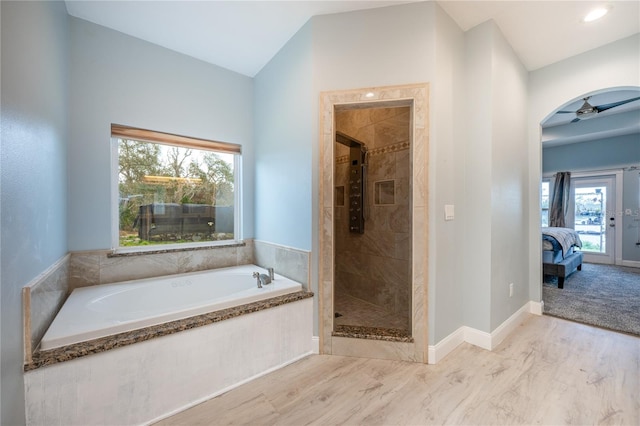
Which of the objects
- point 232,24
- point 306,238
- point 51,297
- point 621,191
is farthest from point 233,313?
point 621,191

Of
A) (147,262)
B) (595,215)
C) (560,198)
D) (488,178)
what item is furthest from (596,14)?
(595,215)

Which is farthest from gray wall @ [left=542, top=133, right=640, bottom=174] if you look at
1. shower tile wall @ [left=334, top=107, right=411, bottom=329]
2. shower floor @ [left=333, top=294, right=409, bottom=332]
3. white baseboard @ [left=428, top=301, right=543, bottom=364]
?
shower floor @ [left=333, top=294, right=409, bottom=332]

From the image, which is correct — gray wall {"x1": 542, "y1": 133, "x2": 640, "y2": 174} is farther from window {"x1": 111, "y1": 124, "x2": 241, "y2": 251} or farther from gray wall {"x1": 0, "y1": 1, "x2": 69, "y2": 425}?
gray wall {"x1": 0, "y1": 1, "x2": 69, "y2": 425}

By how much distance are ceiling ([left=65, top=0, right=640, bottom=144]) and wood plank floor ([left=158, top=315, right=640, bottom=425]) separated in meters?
2.67

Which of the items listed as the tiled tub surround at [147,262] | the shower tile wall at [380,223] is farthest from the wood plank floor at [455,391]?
the tiled tub surround at [147,262]

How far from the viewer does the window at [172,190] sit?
2328 mm

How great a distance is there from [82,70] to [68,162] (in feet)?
2.48

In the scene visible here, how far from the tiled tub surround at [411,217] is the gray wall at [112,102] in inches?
55.3

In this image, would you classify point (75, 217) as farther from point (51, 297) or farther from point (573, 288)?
point (573, 288)

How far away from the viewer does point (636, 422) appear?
4.55 ft

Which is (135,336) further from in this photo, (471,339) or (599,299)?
(599,299)

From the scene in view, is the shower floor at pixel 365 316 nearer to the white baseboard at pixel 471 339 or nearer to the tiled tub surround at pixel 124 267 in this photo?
the white baseboard at pixel 471 339

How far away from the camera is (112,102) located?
7.16 feet

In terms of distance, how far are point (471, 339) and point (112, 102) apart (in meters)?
3.66
